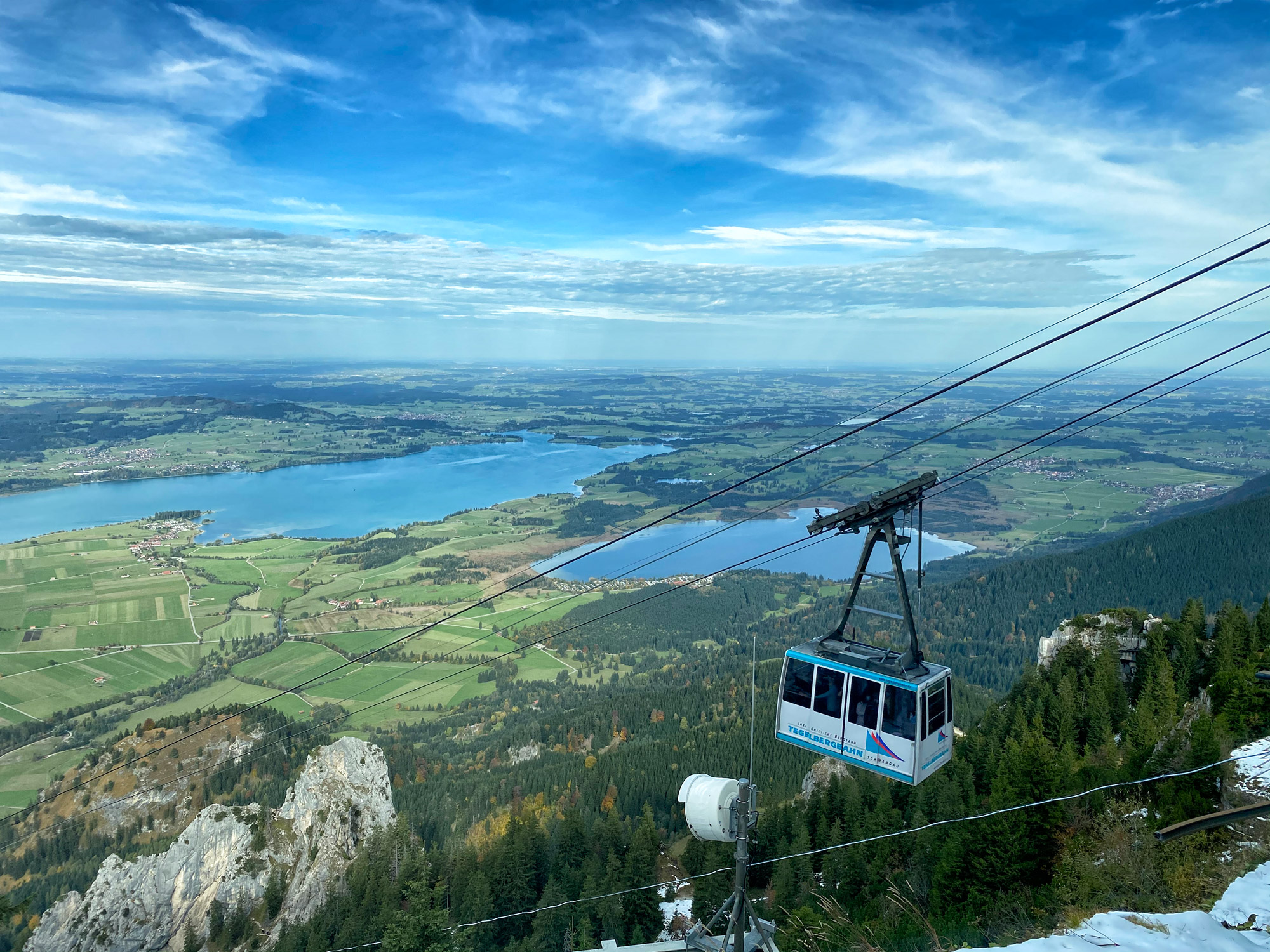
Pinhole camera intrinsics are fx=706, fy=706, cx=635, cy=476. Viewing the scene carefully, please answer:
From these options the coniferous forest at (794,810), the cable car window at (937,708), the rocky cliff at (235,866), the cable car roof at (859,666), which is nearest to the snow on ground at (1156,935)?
the coniferous forest at (794,810)

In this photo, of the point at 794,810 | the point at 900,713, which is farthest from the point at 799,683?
the point at 794,810

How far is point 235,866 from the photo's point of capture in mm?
40969

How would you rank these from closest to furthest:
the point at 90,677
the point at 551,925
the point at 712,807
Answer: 1. the point at 712,807
2. the point at 551,925
3. the point at 90,677

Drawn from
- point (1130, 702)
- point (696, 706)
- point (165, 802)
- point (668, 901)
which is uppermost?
point (1130, 702)

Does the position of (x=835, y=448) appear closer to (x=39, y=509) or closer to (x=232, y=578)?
(x=232, y=578)

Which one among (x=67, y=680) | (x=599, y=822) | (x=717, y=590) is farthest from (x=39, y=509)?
(x=599, y=822)

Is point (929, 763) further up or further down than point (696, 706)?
further up

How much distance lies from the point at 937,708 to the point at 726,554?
10254 centimetres

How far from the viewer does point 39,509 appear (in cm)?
13912

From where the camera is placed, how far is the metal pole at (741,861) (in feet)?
28.1

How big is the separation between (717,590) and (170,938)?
3205 inches

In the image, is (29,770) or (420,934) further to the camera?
(29,770)

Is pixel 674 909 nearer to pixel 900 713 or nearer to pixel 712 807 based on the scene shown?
pixel 900 713

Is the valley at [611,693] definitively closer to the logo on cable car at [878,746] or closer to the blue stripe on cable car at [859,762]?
the blue stripe on cable car at [859,762]
